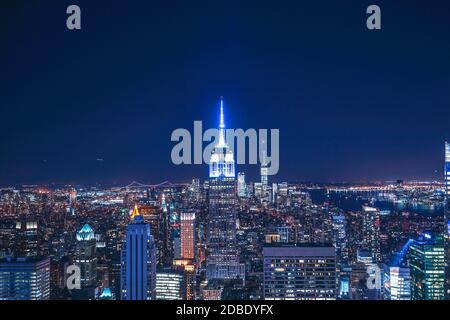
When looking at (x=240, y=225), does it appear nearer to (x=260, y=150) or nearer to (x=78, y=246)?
(x=260, y=150)

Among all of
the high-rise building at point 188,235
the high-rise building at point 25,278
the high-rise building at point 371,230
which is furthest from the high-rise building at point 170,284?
the high-rise building at point 371,230

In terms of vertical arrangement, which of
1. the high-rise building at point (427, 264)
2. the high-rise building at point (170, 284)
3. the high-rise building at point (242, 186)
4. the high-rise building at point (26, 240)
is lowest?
the high-rise building at point (170, 284)

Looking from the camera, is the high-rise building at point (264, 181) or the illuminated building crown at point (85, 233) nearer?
the high-rise building at point (264, 181)

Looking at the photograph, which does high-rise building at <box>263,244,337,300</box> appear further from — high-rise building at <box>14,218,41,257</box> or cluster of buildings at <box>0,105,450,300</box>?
high-rise building at <box>14,218,41,257</box>

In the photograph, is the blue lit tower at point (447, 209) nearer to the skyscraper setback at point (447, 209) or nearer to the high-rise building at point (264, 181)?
the skyscraper setback at point (447, 209)

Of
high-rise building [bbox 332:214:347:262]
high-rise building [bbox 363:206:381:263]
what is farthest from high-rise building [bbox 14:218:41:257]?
high-rise building [bbox 363:206:381:263]
